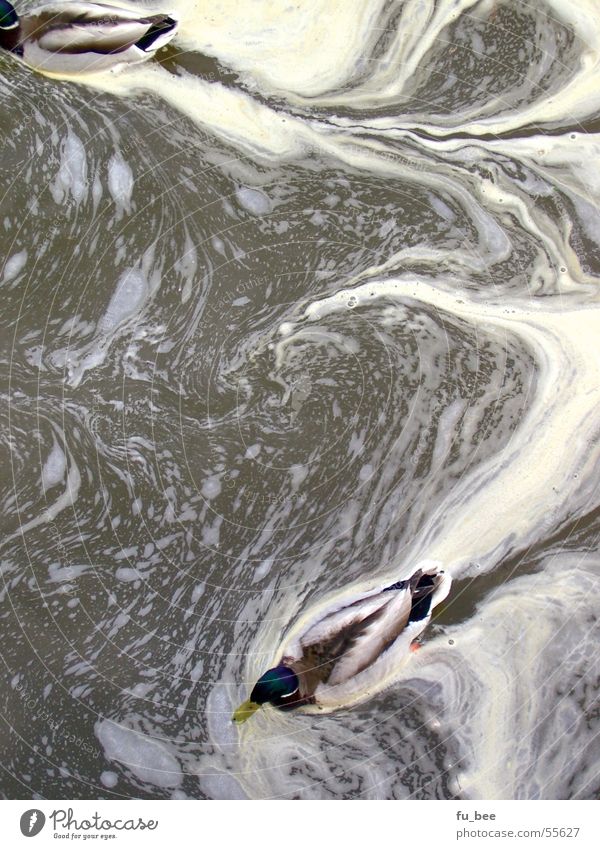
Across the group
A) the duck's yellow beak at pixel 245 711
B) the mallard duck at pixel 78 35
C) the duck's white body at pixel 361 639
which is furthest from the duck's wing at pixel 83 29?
the duck's yellow beak at pixel 245 711

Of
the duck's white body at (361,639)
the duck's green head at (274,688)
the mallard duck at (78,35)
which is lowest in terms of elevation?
the duck's green head at (274,688)

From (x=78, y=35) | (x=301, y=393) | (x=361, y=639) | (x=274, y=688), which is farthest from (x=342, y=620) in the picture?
(x=78, y=35)

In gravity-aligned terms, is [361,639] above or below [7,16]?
below

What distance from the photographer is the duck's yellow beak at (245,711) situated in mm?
1114

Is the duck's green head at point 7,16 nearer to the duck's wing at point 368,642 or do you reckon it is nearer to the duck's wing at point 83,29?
the duck's wing at point 83,29

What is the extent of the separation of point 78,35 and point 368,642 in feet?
3.97

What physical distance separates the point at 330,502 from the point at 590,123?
0.87 m

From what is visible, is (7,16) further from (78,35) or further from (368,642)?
(368,642)

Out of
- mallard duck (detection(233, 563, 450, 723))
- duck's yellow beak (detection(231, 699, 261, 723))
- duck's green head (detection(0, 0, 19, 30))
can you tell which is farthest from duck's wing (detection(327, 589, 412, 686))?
duck's green head (detection(0, 0, 19, 30))

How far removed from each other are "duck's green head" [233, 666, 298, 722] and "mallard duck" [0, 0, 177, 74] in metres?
1.15

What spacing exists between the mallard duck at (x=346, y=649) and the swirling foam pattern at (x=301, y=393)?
32 mm

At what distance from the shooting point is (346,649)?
109cm

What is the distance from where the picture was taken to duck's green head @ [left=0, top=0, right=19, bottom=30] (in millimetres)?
1115

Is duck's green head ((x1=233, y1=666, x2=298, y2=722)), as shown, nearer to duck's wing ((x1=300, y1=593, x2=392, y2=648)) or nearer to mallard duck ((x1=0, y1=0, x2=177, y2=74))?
duck's wing ((x1=300, y1=593, x2=392, y2=648))
